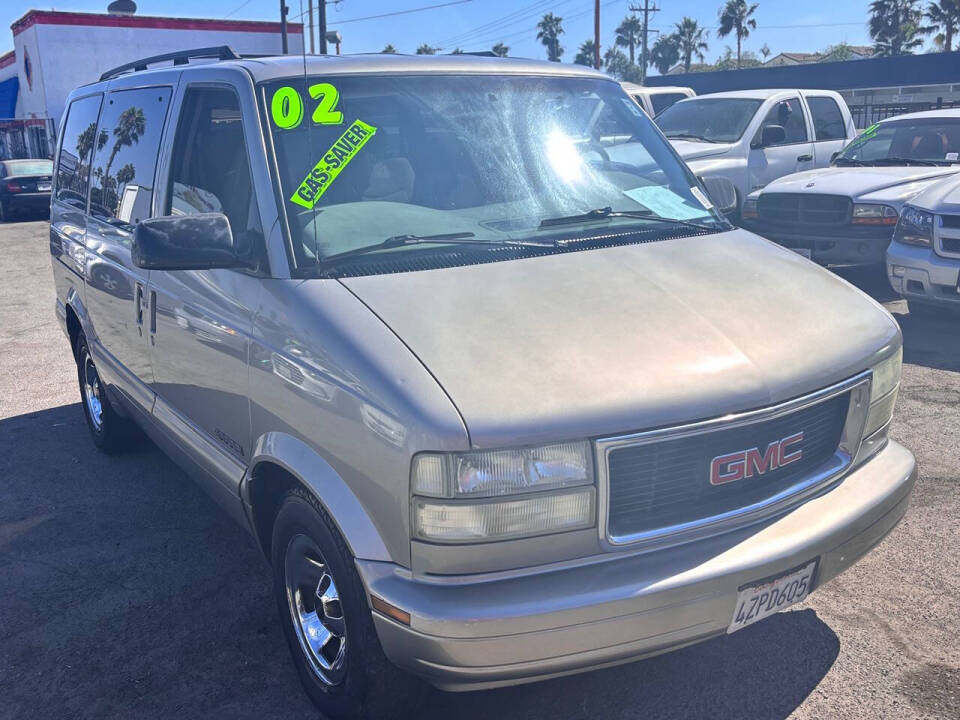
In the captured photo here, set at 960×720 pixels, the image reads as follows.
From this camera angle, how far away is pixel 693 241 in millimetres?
3604

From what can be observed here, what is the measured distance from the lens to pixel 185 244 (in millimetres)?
3146

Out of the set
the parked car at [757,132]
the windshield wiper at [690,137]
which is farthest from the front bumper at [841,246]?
the windshield wiper at [690,137]

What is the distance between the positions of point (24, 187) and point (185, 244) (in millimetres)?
20909

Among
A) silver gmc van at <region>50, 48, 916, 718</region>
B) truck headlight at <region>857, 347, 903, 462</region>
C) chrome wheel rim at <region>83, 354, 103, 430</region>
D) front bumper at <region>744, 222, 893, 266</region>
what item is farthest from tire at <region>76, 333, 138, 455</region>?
front bumper at <region>744, 222, 893, 266</region>

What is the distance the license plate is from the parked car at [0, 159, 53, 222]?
870 inches

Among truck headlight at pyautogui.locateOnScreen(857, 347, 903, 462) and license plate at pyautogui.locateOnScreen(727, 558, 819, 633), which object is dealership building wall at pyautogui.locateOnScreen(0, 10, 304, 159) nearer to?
truck headlight at pyautogui.locateOnScreen(857, 347, 903, 462)

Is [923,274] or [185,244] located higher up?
[185,244]

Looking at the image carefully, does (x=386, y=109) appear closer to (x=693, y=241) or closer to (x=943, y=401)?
(x=693, y=241)

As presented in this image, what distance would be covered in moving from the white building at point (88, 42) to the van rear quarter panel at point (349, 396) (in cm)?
3229

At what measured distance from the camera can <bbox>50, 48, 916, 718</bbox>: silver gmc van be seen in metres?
2.47

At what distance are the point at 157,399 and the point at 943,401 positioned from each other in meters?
4.71

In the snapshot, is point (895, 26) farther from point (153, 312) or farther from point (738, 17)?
point (153, 312)

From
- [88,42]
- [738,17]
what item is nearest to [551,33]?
[738,17]

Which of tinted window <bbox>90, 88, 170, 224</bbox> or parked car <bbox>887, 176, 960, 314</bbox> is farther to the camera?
parked car <bbox>887, 176, 960, 314</bbox>
